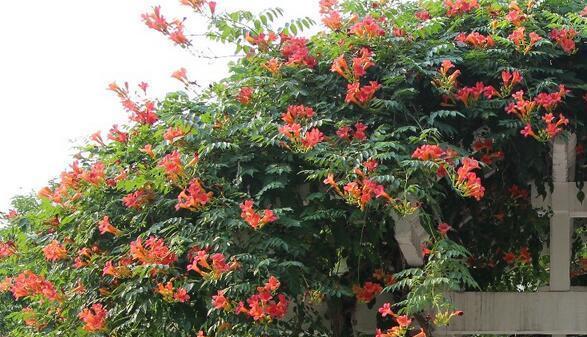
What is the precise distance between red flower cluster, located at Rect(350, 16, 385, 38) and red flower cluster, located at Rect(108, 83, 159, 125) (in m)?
1.07

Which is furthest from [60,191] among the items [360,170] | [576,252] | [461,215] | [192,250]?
[576,252]

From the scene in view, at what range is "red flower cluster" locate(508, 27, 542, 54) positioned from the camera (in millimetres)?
3610

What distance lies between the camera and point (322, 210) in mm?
3455

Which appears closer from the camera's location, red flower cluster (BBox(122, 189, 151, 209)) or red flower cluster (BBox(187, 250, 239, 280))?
red flower cluster (BBox(187, 250, 239, 280))

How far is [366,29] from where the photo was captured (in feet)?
12.2

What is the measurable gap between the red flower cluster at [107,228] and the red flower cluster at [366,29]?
1399 millimetres

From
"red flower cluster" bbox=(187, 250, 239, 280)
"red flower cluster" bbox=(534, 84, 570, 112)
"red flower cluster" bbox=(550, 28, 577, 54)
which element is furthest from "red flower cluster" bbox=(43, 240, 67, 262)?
"red flower cluster" bbox=(550, 28, 577, 54)

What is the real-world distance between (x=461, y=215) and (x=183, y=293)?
1.62 meters

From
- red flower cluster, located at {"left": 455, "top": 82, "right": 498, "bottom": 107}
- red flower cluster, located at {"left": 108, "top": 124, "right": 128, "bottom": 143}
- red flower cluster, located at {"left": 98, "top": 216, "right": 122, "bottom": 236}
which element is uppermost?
red flower cluster, located at {"left": 455, "top": 82, "right": 498, "bottom": 107}

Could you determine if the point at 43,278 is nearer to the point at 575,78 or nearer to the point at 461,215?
the point at 461,215

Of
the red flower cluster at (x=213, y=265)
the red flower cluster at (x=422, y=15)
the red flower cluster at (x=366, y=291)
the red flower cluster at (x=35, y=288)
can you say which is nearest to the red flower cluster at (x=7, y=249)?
the red flower cluster at (x=35, y=288)

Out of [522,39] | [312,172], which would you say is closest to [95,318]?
[312,172]

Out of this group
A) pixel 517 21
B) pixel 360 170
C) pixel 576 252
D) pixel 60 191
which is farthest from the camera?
pixel 576 252

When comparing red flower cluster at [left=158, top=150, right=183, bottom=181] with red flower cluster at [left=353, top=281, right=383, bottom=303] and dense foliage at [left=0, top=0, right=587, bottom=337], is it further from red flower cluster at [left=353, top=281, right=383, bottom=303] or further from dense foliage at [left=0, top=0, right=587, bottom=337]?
red flower cluster at [left=353, top=281, right=383, bottom=303]
